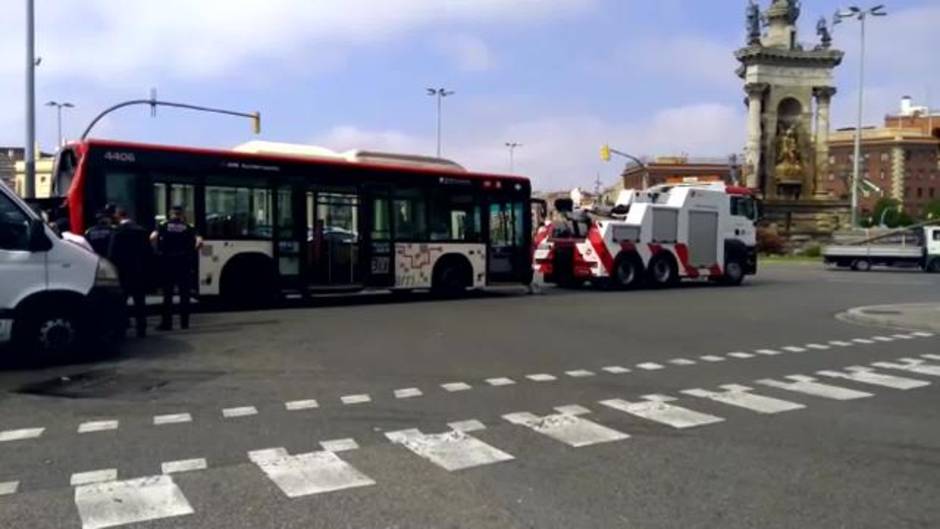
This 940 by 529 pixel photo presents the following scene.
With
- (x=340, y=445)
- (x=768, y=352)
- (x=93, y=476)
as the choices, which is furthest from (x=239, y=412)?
(x=768, y=352)

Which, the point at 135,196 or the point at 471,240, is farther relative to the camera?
the point at 471,240

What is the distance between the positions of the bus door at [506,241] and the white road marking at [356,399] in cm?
1183

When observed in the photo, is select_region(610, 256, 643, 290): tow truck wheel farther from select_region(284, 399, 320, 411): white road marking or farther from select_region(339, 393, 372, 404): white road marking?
select_region(284, 399, 320, 411): white road marking

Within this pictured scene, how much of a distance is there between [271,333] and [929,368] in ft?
28.4

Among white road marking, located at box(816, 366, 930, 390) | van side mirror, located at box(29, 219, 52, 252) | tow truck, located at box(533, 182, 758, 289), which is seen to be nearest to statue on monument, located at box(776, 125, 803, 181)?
tow truck, located at box(533, 182, 758, 289)

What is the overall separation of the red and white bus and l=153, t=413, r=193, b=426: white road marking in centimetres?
825

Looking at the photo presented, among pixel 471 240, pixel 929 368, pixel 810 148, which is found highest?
pixel 810 148

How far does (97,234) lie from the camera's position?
40.1ft

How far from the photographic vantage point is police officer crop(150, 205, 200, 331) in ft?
41.3

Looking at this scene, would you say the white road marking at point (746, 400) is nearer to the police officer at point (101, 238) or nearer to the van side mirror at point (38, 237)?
the van side mirror at point (38, 237)

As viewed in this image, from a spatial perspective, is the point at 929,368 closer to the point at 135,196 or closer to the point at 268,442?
the point at 268,442

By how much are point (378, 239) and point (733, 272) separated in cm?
1375

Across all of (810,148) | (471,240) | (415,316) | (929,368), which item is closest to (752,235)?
(471,240)

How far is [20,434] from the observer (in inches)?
246
